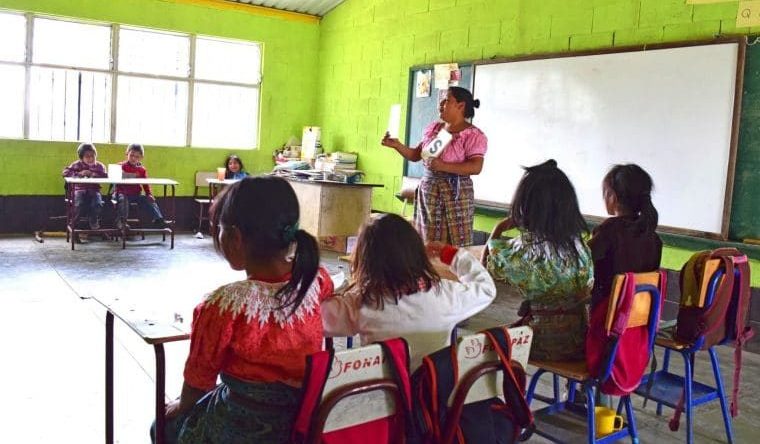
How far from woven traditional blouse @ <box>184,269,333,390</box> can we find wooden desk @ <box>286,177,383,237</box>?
15.9ft

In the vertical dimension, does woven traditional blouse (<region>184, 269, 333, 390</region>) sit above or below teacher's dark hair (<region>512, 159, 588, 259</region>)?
below

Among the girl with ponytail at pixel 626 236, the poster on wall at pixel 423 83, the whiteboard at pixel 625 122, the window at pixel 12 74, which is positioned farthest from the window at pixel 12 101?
the girl with ponytail at pixel 626 236

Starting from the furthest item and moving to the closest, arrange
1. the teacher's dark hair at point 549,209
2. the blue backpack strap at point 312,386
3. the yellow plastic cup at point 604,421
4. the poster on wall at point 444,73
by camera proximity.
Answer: the poster on wall at point 444,73 < the yellow plastic cup at point 604,421 < the teacher's dark hair at point 549,209 < the blue backpack strap at point 312,386

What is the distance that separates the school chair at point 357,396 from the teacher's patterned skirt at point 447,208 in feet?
7.42

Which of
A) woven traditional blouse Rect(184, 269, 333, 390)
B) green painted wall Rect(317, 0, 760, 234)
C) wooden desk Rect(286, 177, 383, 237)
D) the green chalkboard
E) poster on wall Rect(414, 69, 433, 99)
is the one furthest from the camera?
poster on wall Rect(414, 69, 433, 99)

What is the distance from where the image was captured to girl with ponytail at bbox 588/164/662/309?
244cm

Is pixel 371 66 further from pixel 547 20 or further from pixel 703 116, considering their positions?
pixel 703 116

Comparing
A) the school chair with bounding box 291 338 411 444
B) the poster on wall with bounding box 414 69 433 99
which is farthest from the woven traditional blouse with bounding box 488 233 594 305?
the poster on wall with bounding box 414 69 433 99

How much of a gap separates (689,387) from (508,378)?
1228 mm

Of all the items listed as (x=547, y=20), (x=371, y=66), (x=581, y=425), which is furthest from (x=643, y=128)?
(x=371, y=66)

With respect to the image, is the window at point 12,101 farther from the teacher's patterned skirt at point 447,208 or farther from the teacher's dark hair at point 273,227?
the teacher's dark hair at point 273,227

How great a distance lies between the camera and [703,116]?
4363 millimetres

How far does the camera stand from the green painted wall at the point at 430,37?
4688 mm

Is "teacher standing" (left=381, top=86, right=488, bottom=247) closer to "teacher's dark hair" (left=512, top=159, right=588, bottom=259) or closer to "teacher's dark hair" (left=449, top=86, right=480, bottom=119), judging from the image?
"teacher's dark hair" (left=449, top=86, right=480, bottom=119)
